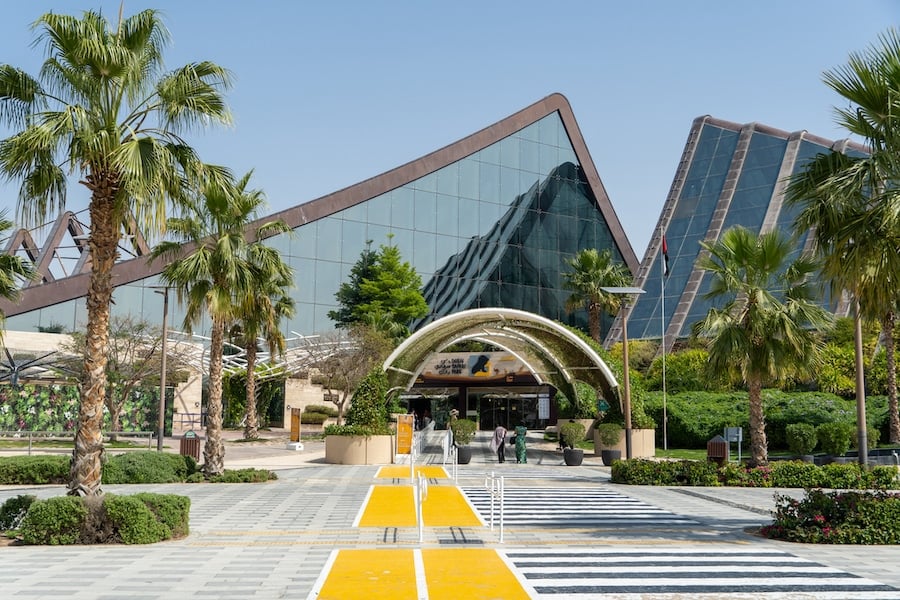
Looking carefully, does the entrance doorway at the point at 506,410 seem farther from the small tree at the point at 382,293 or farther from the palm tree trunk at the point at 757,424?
the palm tree trunk at the point at 757,424

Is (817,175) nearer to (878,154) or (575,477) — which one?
(878,154)

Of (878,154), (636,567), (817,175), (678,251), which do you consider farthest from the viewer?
(678,251)

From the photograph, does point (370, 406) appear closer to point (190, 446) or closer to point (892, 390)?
point (190, 446)

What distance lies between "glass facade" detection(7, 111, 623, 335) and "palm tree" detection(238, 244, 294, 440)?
213 inches

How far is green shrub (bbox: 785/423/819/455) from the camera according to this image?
32031 mm

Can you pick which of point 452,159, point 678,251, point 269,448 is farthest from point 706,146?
point 269,448

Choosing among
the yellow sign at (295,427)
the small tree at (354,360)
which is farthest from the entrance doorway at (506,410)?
the yellow sign at (295,427)

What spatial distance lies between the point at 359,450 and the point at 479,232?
3163 centimetres

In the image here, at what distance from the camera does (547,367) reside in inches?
1640

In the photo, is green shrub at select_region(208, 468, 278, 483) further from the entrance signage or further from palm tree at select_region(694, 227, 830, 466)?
the entrance signage

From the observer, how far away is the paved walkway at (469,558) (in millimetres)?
8953

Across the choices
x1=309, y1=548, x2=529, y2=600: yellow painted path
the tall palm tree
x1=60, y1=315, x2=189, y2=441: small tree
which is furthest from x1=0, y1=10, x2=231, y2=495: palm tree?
x1=60, y1=315, x2=189, y2=441: small tree

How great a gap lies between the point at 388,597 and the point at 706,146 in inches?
2639

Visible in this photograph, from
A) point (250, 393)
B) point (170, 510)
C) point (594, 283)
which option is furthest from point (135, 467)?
point (594, 283)
